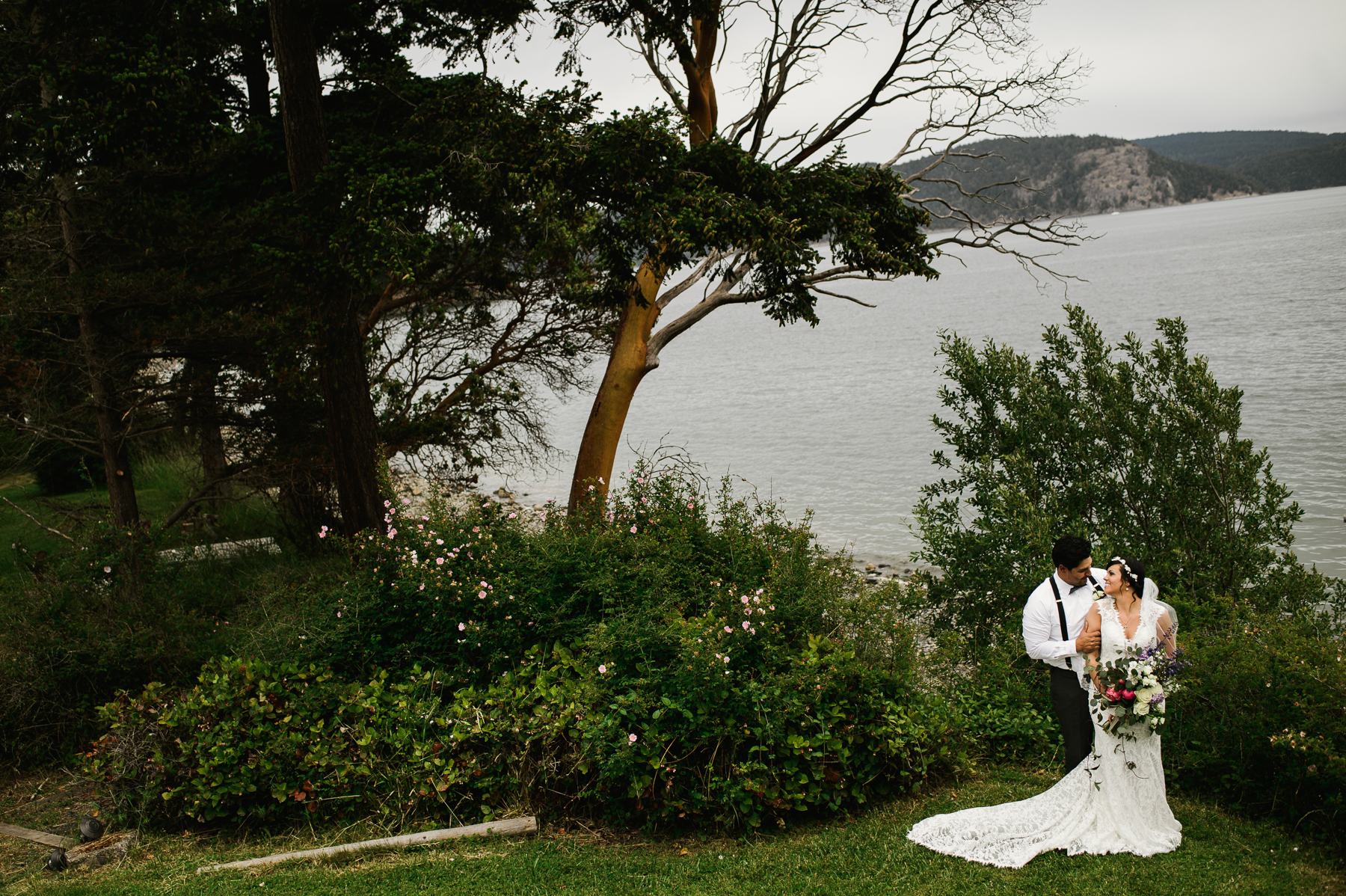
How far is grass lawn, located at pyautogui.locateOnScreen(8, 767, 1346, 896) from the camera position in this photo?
524 centimetres

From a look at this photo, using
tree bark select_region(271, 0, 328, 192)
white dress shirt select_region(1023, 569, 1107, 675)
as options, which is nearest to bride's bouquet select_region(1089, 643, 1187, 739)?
white dress shirt select_region(1023, 569, 1107, 675)

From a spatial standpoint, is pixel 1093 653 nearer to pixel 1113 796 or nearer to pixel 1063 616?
pixel 1063 616

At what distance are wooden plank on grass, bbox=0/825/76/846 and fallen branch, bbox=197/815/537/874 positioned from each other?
1502mm

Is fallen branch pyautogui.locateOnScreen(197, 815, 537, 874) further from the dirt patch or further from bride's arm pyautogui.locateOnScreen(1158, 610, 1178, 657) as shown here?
bride's arm pyautogui.locateOnScreen(1158, 610, 1178, 657)

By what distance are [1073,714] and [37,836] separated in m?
7.31

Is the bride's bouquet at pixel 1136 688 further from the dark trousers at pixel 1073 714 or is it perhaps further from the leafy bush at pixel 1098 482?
the leafy bush at pixel 1098 482

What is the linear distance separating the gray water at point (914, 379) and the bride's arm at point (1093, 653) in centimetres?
1175

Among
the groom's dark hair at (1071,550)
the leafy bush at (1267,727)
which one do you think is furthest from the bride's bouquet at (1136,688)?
the leafy bush at (1267,727)

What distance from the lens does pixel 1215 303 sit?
170 ft

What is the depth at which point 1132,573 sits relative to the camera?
18.5 ft

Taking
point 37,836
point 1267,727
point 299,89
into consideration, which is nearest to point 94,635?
point 37,836

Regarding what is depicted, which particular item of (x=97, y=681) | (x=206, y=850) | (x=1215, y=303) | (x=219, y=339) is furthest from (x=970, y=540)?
(x=1215, y=303)

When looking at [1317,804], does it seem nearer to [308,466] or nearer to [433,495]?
[433,495]

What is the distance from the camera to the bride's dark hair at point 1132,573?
5.57 metres
